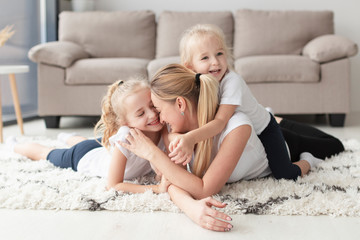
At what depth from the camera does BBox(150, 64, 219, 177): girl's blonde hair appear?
142 cm

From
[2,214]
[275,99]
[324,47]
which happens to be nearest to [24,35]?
[275,99]

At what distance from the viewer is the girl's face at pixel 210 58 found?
165 cm

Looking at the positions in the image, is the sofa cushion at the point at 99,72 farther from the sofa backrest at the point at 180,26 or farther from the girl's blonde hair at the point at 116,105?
the girl's blonde hair at the point at 116,105

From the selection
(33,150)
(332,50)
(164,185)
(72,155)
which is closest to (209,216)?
(164,185)

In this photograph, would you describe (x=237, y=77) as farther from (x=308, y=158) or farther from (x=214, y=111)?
(x=308, y=158)

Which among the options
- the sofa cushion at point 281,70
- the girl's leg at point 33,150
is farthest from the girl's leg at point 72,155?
the sofa cushion at point 281,70

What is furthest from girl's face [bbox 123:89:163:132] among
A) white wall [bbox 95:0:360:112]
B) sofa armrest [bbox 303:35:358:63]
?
white wall [bbox 95:0:360:112]

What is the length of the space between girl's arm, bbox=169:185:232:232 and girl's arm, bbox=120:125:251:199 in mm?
59

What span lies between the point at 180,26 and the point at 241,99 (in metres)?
2.62

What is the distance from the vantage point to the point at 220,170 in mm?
1403

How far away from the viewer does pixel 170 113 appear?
1435 mm

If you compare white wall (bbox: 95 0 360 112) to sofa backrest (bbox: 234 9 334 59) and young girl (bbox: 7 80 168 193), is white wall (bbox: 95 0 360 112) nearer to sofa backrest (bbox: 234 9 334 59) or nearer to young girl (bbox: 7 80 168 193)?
sofa backrest (bbox: 234 9 334 59)

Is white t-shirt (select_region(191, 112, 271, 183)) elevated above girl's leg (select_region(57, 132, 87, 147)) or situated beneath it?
elevated above

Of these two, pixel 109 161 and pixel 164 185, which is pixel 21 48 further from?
pixel 164 185
